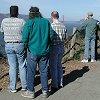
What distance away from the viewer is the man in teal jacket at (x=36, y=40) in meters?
7.45

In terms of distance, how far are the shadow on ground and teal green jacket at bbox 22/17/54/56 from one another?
1.98 m

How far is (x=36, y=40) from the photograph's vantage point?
7477 mm

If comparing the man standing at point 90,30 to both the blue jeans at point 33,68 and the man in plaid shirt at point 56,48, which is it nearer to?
the man in plaid shirt at point 56,48

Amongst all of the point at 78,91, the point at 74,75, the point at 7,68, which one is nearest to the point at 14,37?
the point at 78,91

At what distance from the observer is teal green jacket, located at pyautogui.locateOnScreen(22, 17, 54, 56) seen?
745 centimetres

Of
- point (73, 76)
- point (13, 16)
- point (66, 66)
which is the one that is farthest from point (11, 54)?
point (66, 66)

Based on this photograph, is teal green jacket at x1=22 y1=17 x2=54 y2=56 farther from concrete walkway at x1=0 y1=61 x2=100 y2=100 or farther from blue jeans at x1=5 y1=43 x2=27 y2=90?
concrete walkway at x1=0 y1=61 x2=100 y2=100

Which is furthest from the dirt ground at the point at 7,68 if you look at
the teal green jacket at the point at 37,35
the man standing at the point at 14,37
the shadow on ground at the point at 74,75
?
the teal green jacket at the point at 37,35

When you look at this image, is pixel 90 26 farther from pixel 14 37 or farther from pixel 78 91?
pixel 14 37

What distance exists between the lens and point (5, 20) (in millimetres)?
7906

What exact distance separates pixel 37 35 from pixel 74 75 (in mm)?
3271

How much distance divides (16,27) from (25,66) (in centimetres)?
94

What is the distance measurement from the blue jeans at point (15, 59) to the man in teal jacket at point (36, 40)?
32cm

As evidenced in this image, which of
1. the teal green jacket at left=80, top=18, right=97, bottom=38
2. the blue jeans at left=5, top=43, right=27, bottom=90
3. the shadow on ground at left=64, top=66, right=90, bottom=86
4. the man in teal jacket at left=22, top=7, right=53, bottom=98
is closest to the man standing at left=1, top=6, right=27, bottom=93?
the blue jeans at left=5, top=43, right=27, bottom=90
